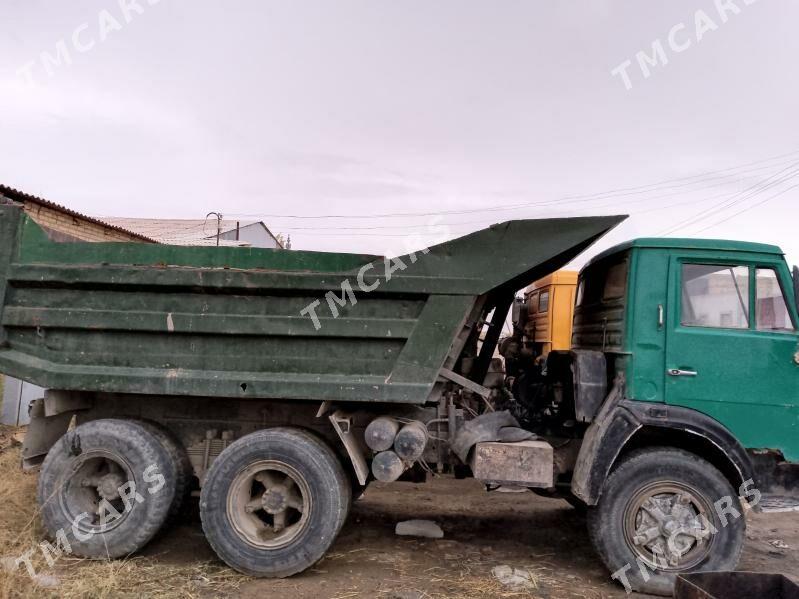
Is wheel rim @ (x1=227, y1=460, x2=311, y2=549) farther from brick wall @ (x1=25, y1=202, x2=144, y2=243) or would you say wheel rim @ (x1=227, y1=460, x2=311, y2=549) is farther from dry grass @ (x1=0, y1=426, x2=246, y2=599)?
brick wall @ (x1=25, y1=202, x2=144, y2=243)

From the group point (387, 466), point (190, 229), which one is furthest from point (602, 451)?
point (190, 229)

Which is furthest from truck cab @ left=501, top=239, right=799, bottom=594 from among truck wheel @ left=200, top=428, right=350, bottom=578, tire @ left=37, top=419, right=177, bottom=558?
tire @ left=37, top=419, right=177, bottom=558

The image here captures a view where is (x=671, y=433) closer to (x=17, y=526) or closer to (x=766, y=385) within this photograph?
(x=766, y=385)

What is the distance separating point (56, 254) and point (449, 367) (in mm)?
3229

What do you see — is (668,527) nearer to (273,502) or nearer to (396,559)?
(396,559)

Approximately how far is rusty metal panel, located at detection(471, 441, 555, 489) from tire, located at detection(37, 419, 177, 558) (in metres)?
2.38

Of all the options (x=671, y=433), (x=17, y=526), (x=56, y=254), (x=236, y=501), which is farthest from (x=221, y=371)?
(x=671, y=433)

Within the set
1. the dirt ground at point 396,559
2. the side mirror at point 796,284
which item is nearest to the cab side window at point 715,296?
the side mirror at point 796,284

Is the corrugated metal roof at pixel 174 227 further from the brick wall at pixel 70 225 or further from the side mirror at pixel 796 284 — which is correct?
the side mirror at pixel 796 284

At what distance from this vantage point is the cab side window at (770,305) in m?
4.34

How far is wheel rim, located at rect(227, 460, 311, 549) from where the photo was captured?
434 centimetres

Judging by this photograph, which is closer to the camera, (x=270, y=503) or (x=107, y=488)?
(x=270, y=503)

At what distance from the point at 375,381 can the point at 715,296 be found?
2.64 m

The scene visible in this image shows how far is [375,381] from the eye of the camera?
14.3ft
